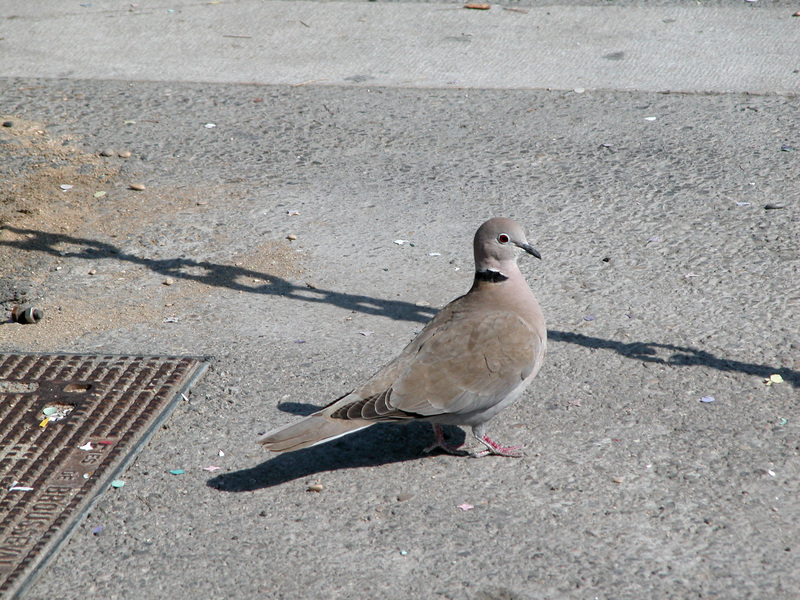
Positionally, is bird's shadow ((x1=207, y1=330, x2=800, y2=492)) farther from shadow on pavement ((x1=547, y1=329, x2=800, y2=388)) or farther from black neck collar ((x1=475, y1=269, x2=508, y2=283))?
black neck collar ((x1=475, y1=269, x2=508, y2=283))

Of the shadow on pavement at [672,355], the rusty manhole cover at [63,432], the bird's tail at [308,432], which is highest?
the bird's tail at [308,432]

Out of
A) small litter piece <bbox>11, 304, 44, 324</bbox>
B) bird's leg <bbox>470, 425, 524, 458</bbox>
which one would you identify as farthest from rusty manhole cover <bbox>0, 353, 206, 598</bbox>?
bird's leg <bbox>470, 425, 524, 458</bbox>

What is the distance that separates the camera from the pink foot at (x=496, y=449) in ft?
11.9

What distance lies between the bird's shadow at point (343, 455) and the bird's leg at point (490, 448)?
0.65ft

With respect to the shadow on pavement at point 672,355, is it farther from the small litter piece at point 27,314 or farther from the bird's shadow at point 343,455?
the small litter piece at point 27,314

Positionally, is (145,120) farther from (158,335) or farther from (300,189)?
(158,335)

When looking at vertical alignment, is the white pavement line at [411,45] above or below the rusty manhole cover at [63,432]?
above

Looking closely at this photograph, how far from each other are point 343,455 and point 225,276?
5.94 ft

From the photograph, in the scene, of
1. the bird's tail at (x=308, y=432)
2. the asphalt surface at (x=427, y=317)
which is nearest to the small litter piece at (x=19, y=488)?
the asphalt surface at (x=427, y=317)

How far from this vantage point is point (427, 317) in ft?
15.4

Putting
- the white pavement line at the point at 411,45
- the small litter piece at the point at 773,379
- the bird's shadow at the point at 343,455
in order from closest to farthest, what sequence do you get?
the bird's shadow at the point at 343,455
the small litter piece at the point at 773,379
the white pavement line at the point at 411,45

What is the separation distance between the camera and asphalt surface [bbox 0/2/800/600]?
A: 312 cm

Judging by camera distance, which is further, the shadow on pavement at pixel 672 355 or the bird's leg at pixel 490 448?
the shadow on pavement at pixel 672 355

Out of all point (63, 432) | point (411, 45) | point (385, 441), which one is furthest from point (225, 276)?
point (411, 45)
